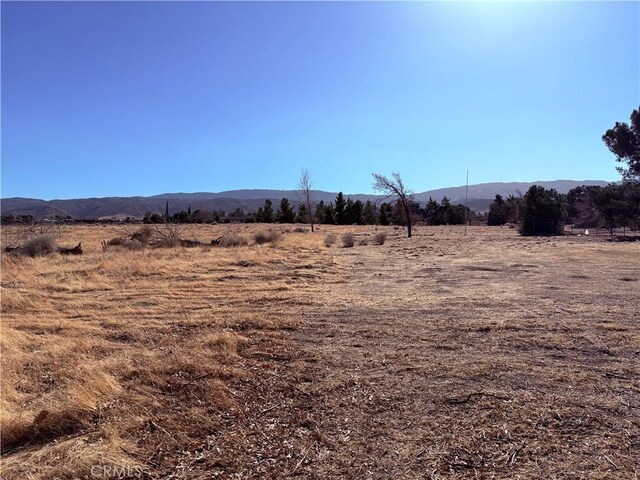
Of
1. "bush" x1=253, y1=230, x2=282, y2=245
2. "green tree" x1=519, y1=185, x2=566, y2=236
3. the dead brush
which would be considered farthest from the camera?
"green tree" x1=519, y1=185, x2=566, y2=236

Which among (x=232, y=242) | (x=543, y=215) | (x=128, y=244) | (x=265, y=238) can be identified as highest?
(x=543, y=215)

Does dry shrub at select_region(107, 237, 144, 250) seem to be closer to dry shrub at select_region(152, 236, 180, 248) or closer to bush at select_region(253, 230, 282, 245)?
dry shrub at select_region(152, 236, 180, 248)

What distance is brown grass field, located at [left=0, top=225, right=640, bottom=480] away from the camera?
9.79ft

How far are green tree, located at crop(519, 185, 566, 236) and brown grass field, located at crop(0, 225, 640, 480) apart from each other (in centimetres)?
2763

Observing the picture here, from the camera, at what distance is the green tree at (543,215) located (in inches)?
1355

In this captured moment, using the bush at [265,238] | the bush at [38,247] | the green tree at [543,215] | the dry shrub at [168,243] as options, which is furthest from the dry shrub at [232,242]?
the green tree at [543,215]

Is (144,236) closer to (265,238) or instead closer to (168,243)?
(168,243)

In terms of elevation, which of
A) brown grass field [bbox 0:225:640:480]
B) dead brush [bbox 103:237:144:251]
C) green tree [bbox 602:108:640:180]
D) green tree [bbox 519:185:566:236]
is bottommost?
brown grass field [bbox 0:225:640:480]

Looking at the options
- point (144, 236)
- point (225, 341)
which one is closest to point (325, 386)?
point (225, 341)

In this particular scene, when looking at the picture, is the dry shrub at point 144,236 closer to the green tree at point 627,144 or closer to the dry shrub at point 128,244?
the dry shrub at point 128,244

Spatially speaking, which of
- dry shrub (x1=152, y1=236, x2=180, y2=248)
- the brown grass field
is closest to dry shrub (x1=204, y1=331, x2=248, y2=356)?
the brown grass field

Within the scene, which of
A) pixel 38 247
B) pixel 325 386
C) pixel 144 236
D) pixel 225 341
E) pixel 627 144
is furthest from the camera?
pixel 627 144

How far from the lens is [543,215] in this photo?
3456 cm

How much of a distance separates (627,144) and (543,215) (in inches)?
285
